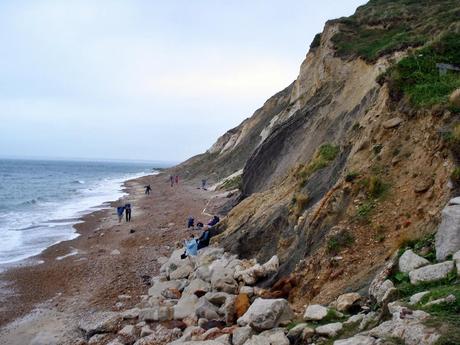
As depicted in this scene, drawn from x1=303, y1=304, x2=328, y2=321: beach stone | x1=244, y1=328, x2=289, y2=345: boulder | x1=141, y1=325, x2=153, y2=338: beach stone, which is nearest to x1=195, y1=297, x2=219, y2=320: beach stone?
x1=141, y1=325, x2=153, y2=338: beach stone

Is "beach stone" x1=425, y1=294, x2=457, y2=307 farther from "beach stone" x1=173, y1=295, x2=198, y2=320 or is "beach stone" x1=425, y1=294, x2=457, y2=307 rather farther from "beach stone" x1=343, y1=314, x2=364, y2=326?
"beach stone" x1=173, y1=295, x2=198, y2=320

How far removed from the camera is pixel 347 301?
750 centimetres

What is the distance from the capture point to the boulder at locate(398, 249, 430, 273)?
692 centimetres

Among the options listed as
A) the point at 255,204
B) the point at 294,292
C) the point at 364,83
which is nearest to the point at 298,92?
the point at 364,83

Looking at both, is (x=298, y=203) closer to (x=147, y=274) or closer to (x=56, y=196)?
(x=147, y=274)

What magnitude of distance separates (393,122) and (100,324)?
30.4 feet

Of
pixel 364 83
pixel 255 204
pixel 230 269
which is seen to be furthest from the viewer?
pixel 364 83

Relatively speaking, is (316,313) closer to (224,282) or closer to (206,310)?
(206,310)

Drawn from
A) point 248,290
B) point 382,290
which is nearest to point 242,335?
point 382,290

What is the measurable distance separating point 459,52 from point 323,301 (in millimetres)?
9223

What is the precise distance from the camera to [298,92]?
3706 cm

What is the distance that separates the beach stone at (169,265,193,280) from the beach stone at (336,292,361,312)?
798 cm

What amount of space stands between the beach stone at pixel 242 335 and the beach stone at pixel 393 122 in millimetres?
6606

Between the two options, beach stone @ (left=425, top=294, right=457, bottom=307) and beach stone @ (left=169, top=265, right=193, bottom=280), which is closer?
beach stone @ (left=425, top=294, right=457, bottom=307)
